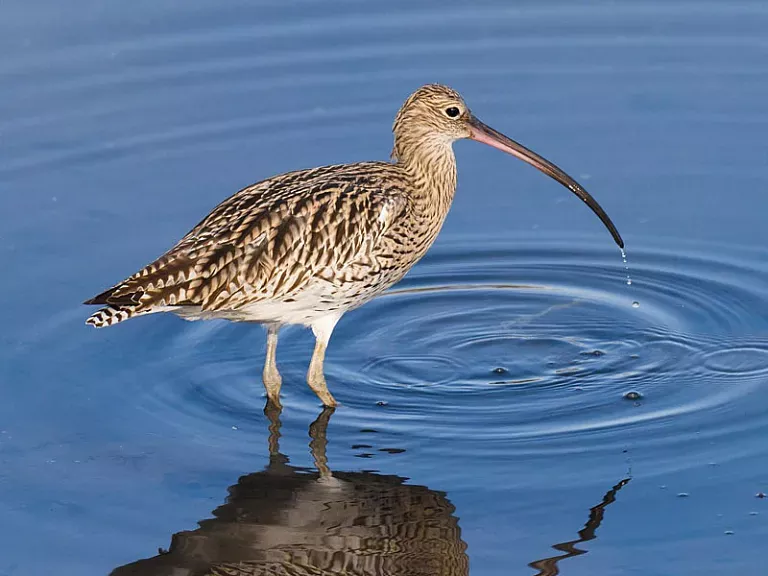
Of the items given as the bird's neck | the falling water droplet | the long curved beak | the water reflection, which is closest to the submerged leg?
the bird's neck

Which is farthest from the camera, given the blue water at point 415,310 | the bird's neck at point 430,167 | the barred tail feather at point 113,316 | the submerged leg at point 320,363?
the bird's neck at point 430,167

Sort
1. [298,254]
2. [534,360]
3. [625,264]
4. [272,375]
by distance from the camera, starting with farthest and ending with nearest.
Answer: [625,264], [534,360], [272,375], [298,254]

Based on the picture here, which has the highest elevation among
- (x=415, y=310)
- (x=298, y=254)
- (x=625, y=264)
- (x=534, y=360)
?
(x=625, y=264)

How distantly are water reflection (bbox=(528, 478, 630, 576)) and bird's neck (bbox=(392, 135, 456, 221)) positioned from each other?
2.25 meters

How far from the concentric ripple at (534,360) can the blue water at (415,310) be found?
2 centimetres

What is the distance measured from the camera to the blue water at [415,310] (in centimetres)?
745

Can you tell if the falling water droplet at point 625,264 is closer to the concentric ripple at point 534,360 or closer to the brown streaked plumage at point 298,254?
the concentric ripple at point 534,360

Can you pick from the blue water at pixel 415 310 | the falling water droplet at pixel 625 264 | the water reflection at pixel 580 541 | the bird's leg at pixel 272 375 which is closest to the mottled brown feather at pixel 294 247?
the bird's leg at pixel 272 375

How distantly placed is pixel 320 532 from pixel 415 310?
269 cm

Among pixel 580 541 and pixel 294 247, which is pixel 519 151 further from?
pixel 580 541

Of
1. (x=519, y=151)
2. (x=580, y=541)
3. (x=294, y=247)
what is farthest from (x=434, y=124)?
(x=580, y=541)

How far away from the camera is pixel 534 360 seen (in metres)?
9.08

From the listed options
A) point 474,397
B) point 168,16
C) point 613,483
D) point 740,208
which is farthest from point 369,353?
point 168,16

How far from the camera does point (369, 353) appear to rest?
9.30 metres
